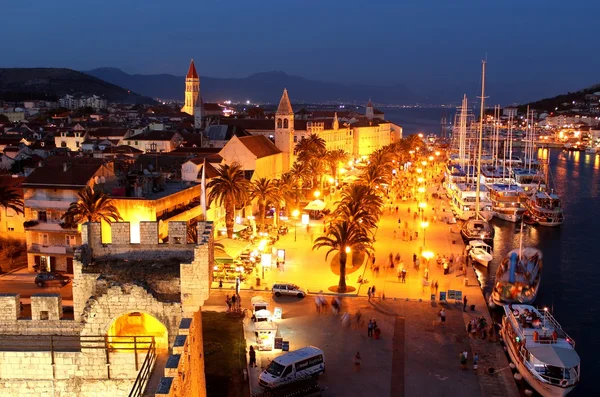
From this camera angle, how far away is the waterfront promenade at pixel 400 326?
25938 mm

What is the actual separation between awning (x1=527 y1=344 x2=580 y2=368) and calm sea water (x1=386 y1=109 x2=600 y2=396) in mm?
2007

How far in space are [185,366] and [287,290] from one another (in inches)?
953

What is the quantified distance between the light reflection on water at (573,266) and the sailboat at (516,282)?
6.95 feet


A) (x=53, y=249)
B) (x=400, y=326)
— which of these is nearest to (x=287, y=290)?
(x=400, y=326)

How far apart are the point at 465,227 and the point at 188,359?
48125mm

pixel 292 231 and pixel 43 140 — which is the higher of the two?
pixel 43 140

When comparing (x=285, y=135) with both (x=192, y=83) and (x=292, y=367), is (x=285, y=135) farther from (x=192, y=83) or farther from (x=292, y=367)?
(x=192, y=83)

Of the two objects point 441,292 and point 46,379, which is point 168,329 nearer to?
point 46,379

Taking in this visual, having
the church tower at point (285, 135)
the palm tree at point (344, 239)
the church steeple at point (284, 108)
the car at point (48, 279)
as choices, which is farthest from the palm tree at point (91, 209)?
the church steeple at point (284, 108)

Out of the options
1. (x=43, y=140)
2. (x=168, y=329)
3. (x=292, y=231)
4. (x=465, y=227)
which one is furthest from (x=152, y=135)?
(x=168, y=329)

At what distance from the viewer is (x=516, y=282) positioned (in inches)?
1497

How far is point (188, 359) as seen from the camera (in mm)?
12938

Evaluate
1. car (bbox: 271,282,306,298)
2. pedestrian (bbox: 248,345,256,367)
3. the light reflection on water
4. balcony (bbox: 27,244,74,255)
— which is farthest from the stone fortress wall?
balcony (bbox: 27,244,74,255)

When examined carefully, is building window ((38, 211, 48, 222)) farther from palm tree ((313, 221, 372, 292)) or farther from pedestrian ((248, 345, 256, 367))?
pedestrian ((248, 345, 256, 367))
